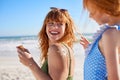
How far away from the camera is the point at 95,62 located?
183cm

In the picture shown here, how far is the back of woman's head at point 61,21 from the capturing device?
3051 mm

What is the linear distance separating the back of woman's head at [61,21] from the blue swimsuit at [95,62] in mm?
1196

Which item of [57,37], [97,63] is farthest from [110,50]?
[57,37]

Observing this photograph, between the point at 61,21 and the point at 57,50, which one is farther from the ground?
the point at 61,21

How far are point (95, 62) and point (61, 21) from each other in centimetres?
128

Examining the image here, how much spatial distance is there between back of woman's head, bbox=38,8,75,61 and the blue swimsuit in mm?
1196

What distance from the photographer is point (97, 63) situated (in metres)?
1.82

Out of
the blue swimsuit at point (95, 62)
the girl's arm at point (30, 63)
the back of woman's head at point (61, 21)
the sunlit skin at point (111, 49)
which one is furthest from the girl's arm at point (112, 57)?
the back of woman's head at point (61, 21)

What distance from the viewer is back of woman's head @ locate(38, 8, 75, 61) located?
3.05 meters

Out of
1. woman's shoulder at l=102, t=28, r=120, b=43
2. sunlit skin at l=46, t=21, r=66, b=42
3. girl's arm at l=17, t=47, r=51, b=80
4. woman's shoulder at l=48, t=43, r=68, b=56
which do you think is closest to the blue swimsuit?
woman's shoulder at l=102, t=28, r=120, b=43

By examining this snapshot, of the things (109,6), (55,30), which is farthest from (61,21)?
(109,6)

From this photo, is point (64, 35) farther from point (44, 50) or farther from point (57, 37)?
point (44, 50)

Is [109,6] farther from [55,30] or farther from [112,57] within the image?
[55,30]

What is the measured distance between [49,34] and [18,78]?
6447 mm
